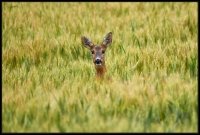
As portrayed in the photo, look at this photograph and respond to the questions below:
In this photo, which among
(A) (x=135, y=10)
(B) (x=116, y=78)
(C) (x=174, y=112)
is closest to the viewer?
(C) (x=174, y=112)

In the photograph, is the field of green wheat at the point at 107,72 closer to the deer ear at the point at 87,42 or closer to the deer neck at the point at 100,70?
the deer neck at the point at 100,70

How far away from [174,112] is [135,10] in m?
5.52

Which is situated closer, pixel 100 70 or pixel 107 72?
pixel 100 70

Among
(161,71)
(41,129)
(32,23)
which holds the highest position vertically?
(32,23)

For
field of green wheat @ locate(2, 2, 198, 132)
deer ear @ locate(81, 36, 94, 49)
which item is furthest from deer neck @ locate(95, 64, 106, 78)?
deer ear @ locate(81, 36, 94, 49)

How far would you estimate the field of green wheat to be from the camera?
4676 millimetres

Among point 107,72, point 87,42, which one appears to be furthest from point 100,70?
point 87,42

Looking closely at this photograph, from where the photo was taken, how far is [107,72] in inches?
247

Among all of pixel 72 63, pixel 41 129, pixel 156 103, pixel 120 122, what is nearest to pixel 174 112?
pixel 156 103

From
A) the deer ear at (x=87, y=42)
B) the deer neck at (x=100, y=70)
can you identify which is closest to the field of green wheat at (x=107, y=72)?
the deer neck at (x=100, y=70)

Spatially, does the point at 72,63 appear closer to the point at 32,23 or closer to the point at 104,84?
the point at 104,84

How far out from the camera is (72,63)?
6816 mm

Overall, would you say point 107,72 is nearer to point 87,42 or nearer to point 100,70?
point 100,70

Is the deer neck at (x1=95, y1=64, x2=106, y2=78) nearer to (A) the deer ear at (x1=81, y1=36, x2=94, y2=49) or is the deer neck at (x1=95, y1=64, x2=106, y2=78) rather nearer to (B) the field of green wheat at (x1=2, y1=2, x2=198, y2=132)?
(B) the field of green wheat at (x1=2, y1=2, x2=198, y2=132)
